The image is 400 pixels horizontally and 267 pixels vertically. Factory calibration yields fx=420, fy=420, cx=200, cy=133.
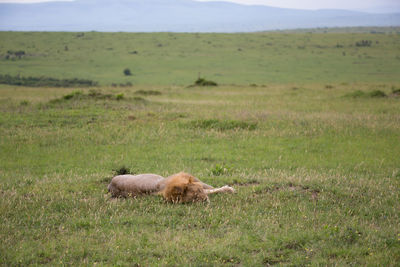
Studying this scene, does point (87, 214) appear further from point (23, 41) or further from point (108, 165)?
point (23, 41)

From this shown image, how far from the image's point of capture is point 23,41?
57.2 m

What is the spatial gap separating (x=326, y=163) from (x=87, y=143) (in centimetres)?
696

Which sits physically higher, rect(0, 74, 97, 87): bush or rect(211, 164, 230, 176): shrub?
rect(0, 74, 97, 87): bush

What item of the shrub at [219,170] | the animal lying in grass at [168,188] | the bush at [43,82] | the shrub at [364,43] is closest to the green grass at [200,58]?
the shrub at [364,43]

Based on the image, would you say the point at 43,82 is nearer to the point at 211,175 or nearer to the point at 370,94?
the point at 370,94

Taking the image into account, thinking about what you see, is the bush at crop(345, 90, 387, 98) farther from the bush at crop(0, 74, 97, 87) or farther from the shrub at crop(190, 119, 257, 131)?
the bush at crop(0, 74, 97, 87)

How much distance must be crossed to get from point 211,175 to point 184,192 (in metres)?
2.05

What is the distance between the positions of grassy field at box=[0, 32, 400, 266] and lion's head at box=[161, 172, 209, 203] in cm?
21

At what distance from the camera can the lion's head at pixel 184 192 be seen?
21.4 ft

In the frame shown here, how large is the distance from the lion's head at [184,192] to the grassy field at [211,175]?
0.68 ft

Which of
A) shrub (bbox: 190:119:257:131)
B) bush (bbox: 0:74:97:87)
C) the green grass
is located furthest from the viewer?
the green grass

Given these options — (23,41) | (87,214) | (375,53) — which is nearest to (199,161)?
(87,214)

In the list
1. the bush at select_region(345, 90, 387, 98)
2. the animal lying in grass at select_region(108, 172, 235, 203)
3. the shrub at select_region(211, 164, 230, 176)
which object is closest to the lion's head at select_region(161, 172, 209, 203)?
the animal lying in grass at select_region(108, 172, 235, 203)

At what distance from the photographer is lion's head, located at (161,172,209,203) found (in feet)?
21.4
